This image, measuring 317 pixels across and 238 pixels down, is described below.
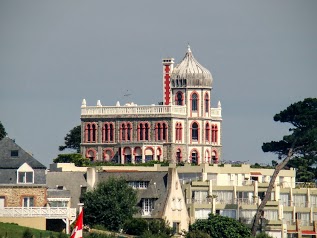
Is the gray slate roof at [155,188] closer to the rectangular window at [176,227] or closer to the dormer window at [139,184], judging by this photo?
the dormer window at [139,184]

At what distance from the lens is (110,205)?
6344 inches

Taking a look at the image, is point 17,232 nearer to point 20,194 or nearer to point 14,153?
point 20,194

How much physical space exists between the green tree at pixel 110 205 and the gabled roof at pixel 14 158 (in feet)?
23.4

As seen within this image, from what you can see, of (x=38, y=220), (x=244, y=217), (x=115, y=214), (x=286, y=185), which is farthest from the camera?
(x=286, y=185)

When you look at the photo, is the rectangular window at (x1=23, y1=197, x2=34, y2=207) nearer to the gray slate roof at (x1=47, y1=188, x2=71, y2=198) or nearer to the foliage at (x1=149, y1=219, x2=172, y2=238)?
the gray slate roof at (x1=47, y1=188, x2=71, y2=198)

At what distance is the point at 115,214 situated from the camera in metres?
160

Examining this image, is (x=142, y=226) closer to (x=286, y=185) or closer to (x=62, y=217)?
(x=62, y=217)

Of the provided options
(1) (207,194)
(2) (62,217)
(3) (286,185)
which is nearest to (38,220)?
(2) (62,217)

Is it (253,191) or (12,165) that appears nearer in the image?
(12,165)

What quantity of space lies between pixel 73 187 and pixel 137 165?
25669mm

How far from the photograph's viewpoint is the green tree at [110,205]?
525ft

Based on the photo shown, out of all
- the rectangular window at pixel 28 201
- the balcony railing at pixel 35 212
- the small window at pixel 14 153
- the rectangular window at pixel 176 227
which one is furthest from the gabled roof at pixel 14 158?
the rectangular window at pixel 176 227

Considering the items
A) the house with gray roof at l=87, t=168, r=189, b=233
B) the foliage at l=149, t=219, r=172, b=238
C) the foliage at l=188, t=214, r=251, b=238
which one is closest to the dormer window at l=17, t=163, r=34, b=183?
the foliage at l=149, t=219, r=172, b=238

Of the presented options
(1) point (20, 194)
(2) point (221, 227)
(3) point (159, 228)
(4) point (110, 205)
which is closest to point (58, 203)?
(4) point (110, 205)
